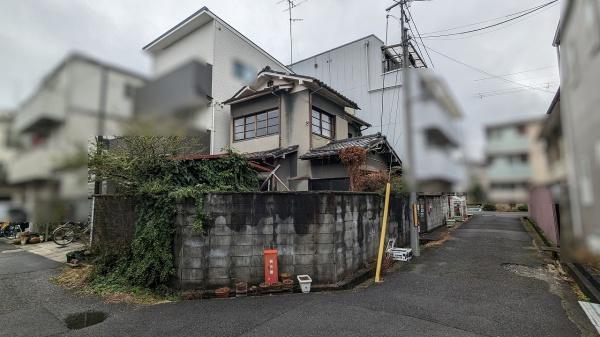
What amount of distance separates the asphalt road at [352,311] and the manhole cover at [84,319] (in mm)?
160

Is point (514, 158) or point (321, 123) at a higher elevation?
point (321, 123)

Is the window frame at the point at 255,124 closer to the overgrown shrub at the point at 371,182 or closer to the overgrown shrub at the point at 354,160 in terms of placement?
the overgrown shrub at the point at 354,160

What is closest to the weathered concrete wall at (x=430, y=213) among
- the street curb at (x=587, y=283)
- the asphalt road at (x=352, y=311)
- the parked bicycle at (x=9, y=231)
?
the asphalt road at (x=352, y=311)

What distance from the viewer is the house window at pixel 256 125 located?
14578 mm

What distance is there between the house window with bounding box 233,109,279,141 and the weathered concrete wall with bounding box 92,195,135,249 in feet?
23.0

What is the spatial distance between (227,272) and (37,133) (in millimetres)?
6354

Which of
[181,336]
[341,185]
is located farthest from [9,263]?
[341,185]

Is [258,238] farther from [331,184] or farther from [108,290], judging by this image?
[331,184]

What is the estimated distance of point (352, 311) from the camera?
6.32m

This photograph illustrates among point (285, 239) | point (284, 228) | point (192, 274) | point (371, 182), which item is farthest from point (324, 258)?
point (371, 182)

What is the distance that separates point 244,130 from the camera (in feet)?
50.6

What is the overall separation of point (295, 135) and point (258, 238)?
7.20 meters

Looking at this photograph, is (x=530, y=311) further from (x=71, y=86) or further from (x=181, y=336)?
(x=71, y=86)

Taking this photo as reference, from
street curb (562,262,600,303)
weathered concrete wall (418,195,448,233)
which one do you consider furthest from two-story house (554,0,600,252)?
weathered concrete wall (418,195,448,233)
